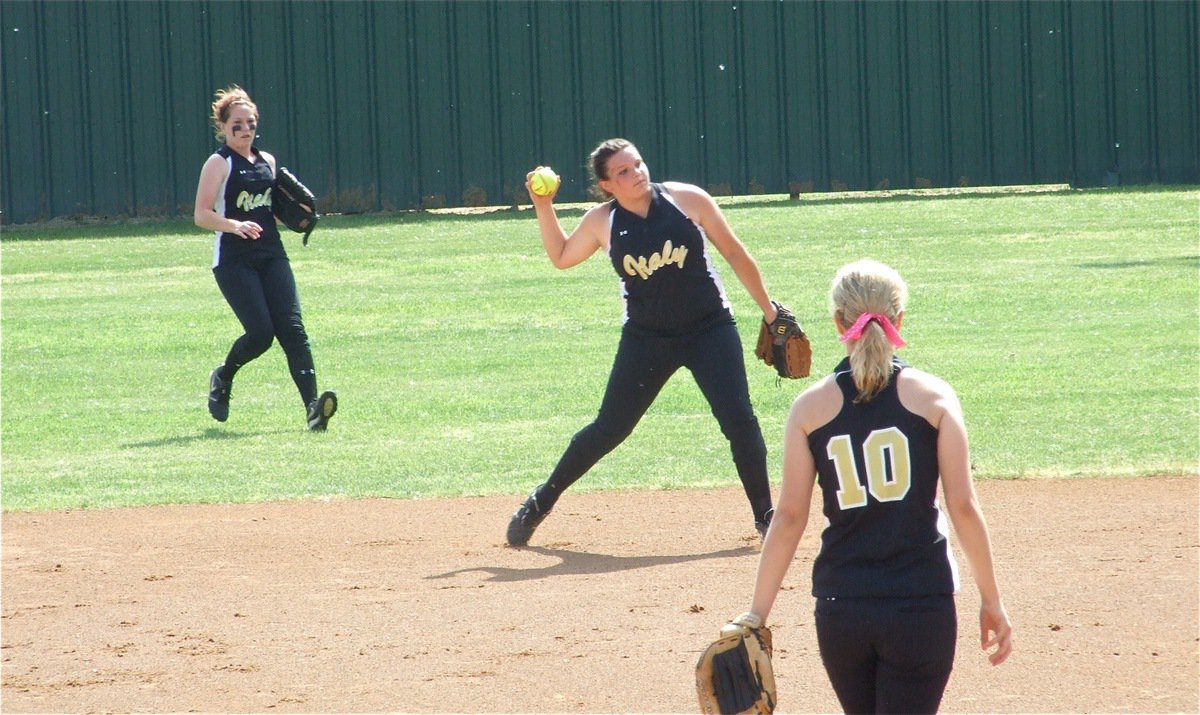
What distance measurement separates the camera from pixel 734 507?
798cm

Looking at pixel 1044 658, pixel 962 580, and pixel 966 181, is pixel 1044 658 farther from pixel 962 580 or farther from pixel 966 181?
pixel 966 181

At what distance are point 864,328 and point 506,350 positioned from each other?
37.9 feet

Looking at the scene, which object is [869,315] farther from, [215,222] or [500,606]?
[215,222]

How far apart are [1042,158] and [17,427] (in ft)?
70.2

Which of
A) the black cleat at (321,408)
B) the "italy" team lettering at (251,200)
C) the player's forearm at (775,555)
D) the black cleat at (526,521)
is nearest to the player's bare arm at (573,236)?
the black cleat at (526,521)

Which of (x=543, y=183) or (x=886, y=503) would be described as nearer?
(x=886, y=503)

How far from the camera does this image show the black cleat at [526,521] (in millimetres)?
7086

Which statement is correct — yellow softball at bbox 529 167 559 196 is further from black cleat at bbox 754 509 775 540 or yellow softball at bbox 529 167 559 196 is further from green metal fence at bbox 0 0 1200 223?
green metal fence at bbox 0 0 1200 223

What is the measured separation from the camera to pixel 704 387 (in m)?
6.65

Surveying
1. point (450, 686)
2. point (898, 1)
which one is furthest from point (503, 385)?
point (898, 1)

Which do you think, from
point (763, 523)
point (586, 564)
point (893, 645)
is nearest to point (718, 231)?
point (763, 523)

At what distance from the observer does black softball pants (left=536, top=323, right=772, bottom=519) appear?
6602 millimetres

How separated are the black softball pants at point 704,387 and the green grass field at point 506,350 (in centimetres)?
199

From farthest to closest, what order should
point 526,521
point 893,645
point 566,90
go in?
point 566,90, point 526,521, point 893,645
